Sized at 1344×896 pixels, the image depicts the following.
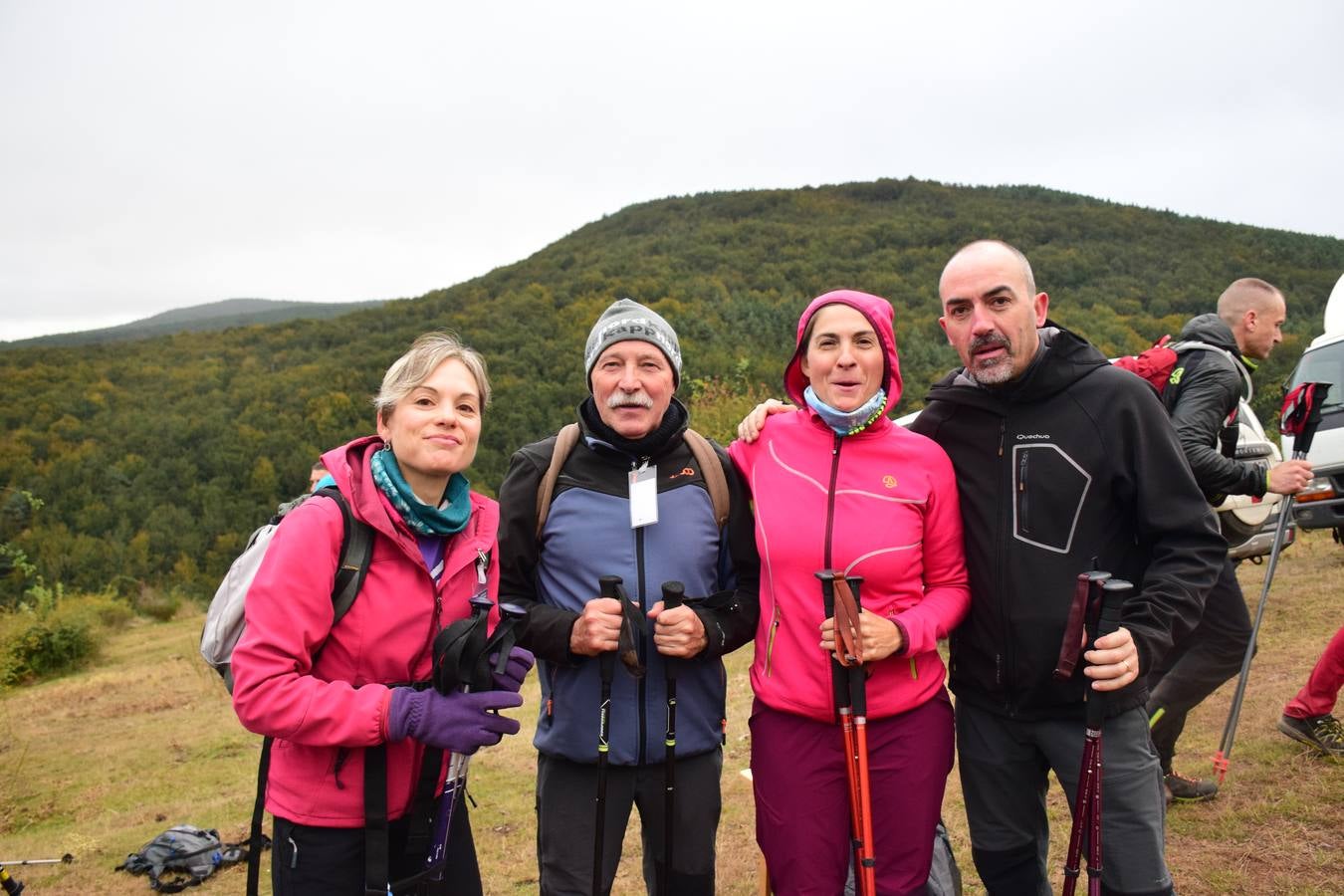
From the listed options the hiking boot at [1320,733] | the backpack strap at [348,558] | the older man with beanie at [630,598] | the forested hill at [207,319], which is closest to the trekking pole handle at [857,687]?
the older man with beanie at [630,598]

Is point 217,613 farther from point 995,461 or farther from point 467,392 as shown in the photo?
point 995,461

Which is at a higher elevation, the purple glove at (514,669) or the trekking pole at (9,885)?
the purple glove at (514,669)

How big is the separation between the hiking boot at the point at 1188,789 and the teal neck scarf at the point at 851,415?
3.28 meters

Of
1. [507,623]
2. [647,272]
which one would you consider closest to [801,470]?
[507,623]

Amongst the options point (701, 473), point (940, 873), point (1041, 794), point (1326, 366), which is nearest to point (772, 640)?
point (701, 473)

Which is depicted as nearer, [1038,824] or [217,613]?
[217,613]

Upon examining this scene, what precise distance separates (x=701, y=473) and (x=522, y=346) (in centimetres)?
4023

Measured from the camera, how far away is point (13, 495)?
82.9ft

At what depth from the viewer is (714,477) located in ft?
9.74

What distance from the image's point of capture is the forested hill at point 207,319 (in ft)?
227

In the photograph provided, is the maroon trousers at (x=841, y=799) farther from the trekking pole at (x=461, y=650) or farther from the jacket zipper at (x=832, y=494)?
the trekking pole at (x=461, y=650)

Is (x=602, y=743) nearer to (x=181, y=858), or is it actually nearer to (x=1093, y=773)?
(x=1093, y=773)

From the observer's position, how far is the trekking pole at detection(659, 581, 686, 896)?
272 cm

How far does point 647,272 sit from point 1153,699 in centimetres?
5136
